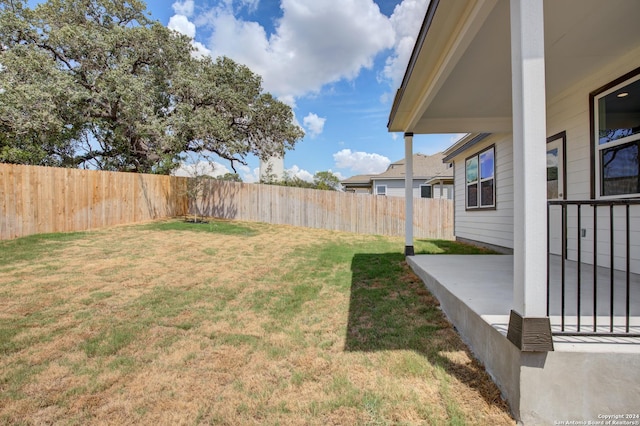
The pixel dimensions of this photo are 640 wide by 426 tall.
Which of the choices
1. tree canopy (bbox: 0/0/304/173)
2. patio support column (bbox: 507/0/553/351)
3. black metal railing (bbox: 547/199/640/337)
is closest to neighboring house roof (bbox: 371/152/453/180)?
tree canopy (bbox: 0/0/304/173)

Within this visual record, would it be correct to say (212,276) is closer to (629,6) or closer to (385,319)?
(385,319)

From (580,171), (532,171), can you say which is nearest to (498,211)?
(580,171)

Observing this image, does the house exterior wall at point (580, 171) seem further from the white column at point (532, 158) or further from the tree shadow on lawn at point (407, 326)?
the tree shadow on lawn at point (407, 326)

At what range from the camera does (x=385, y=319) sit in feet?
11.3

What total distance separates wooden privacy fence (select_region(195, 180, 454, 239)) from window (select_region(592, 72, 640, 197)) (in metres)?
8.90

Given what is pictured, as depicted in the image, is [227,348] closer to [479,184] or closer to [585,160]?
[585,160]

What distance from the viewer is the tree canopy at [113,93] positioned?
10.5 metres

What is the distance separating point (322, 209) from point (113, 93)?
8690 mm

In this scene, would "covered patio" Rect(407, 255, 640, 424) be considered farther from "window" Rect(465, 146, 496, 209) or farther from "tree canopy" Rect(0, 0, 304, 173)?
"tree canopy" Rect(0, 0, 304, 173)

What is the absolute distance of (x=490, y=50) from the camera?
3318mm

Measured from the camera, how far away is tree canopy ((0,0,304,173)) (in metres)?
10.5

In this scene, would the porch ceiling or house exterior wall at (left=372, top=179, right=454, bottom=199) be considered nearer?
the porch ceiling

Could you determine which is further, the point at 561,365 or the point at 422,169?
the point at 422,169

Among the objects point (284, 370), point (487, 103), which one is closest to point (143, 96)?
point (487, 103)
